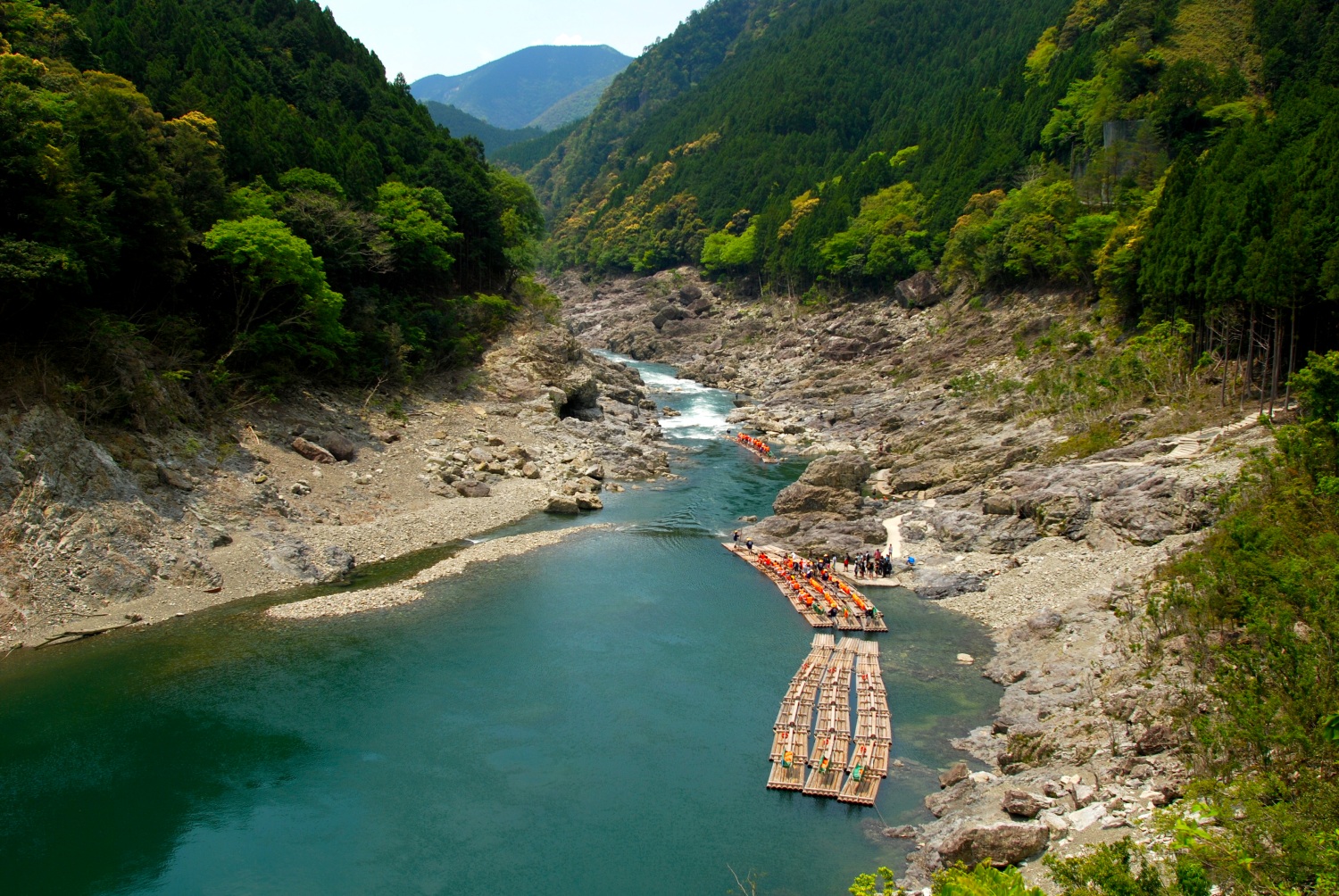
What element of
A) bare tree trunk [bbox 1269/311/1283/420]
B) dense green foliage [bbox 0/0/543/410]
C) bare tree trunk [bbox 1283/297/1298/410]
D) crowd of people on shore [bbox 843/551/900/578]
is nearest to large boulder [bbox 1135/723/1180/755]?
crowd of people on shore [bbox 843/551/900/578]

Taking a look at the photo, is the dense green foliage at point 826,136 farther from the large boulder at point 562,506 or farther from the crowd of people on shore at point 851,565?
the crowd of people on shore at point 851,565

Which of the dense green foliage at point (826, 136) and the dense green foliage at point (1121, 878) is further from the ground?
the dense green foliage at point (826, 136)

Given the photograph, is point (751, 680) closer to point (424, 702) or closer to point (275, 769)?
point (424, 702)

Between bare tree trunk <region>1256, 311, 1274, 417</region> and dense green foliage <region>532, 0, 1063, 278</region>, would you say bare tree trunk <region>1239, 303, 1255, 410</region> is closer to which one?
bare tree trunk <region>1256, 311, 1274, 417</region>

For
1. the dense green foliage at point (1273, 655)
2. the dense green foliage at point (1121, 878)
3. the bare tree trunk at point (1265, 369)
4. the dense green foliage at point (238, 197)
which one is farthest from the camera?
the bare tree trunk at point (1265, 369)

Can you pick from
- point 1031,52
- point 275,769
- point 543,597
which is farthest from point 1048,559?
point 1031,52

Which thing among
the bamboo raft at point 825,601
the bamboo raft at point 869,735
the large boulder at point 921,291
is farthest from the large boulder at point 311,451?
the large boulder at point 921,291

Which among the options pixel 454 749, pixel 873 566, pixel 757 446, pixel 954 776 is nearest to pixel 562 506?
pixel 873 566
